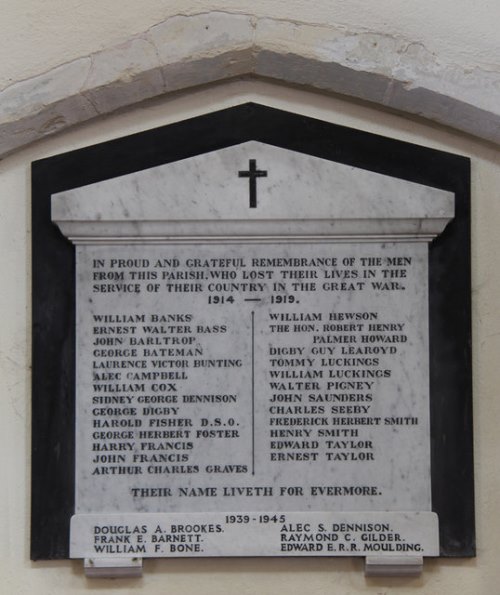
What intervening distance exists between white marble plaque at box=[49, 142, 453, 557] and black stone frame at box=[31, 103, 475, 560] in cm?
4

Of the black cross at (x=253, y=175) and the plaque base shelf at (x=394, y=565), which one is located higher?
the black cross at (x=253, y=175)

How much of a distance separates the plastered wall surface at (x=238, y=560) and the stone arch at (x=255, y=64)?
8 cm

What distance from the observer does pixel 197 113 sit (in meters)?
2.59

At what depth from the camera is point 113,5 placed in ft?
8.45

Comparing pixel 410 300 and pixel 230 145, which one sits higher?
pixel 230 145

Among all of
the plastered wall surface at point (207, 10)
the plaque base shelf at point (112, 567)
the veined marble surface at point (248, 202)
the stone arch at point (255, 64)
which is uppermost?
the plastered wall surface at point (207, 10)

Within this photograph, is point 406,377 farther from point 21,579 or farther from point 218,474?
point 21,579

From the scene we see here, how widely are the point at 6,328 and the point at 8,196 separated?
1.19ft

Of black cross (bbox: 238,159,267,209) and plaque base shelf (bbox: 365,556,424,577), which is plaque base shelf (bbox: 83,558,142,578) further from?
black cross (bbox: 238,159,267,209)

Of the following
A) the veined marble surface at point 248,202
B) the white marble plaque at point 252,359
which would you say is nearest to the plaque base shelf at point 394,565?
the white marble plaque at point 252,359

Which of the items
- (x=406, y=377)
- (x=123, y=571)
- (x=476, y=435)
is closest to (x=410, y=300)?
(x=406, y=377)

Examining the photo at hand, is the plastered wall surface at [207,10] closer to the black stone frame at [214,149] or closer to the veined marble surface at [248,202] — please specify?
the black stone frame at [214,149]

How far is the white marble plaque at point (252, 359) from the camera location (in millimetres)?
2475

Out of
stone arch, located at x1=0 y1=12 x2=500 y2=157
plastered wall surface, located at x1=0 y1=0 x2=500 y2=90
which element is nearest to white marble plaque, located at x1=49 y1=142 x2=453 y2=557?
stone arch, located at x1=0 y1=12 x2=500 y2=157
